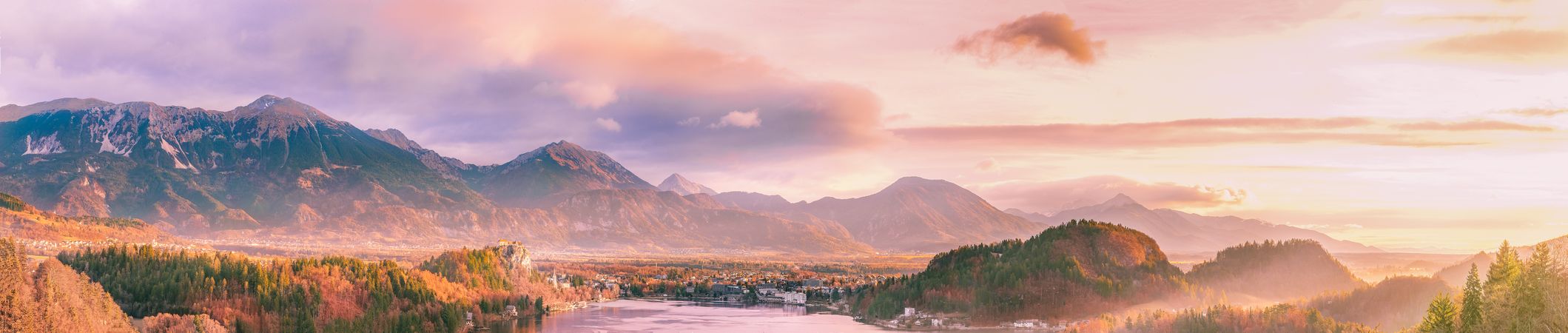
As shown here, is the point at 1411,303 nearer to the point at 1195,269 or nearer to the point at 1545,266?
the point at 1545,266

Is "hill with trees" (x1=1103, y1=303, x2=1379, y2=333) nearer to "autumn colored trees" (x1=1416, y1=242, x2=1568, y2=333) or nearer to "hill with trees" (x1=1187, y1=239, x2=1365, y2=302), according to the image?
"autumn colored trees" (x1=1416, y1=242, x2=1568, y2=333)

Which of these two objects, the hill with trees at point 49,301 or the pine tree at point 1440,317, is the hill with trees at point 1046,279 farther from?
the hill with trees at point 49,301

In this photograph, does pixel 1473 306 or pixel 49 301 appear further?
pixel 49 301

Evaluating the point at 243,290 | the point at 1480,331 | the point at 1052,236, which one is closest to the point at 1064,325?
the point at 1052,236

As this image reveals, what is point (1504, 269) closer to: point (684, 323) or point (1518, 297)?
point (1518, 297)

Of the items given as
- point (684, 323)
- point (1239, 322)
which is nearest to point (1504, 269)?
point (1239, 322)
